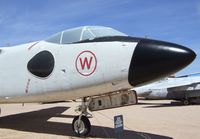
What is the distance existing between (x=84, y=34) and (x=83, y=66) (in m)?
1.09

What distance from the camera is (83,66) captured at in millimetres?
8969

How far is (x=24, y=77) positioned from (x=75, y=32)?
7.51 ft

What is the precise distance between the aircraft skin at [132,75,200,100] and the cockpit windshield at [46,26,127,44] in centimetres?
→ 1787

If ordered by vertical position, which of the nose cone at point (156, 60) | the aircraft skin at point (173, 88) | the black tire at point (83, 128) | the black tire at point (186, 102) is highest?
the aircraft skin at point (173, 88)

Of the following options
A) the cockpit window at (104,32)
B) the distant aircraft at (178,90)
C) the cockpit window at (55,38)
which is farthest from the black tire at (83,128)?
the distant aircraft at (178,90)

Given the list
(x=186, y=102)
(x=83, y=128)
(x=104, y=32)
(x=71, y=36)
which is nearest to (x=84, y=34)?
(x=71, y=36)

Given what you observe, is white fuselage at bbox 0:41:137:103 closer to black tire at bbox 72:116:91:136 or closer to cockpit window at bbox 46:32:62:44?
cockpit window at bbox 46:32:62:44

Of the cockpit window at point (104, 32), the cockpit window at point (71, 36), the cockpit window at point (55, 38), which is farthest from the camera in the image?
the cockpit window at point (55, 38)

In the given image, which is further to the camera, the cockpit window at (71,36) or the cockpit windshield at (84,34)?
the cockpit window at (71,36)

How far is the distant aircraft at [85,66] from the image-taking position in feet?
26.2

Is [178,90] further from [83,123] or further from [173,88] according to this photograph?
[83,123]

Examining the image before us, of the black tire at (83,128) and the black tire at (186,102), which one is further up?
the black tire at (186,102)

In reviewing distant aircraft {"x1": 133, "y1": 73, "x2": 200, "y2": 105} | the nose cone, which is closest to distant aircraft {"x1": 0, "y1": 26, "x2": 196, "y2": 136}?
the nose cone

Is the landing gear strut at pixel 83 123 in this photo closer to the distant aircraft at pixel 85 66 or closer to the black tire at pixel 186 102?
the distant aircraft at pixel 85 66
